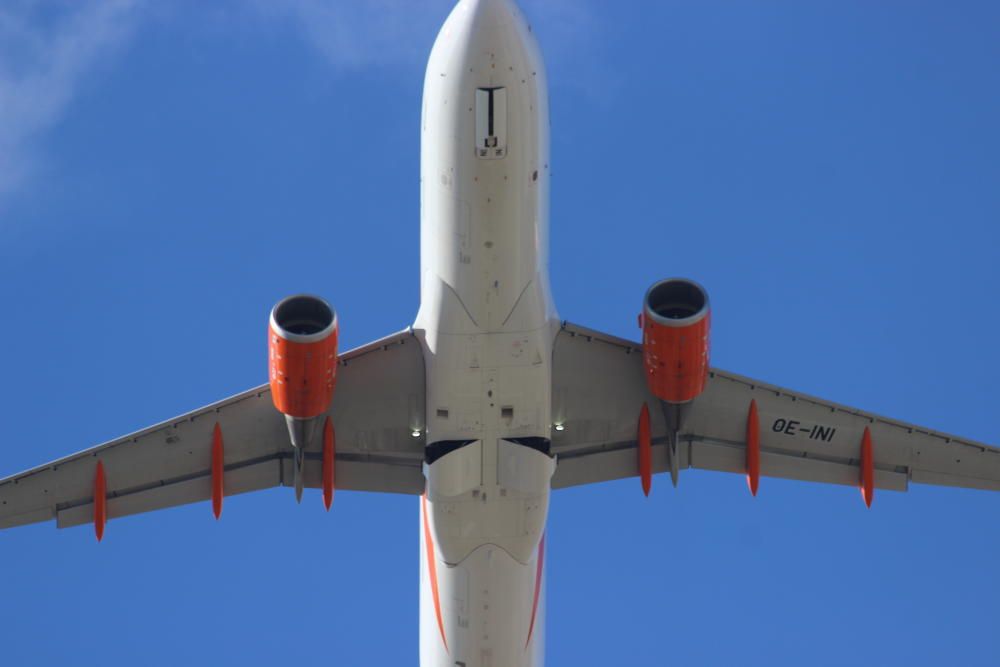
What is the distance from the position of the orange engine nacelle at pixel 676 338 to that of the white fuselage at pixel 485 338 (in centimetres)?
189

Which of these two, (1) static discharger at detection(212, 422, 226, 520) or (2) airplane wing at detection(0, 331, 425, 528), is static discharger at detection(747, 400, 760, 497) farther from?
(1) static discharger at detection(212, 422, 226, 520)

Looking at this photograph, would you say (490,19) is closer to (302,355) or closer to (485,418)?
(302,355)

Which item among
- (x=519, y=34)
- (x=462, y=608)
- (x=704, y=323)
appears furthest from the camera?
(x=462, y=608)

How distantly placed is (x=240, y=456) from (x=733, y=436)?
9.72m

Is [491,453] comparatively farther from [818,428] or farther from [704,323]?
[818,428]

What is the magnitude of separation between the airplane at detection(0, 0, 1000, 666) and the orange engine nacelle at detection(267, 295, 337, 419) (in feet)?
0.13

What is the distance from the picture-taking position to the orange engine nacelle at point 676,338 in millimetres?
33969

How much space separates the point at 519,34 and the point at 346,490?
1047cm

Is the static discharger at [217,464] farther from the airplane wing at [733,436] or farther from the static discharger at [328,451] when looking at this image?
the airplane wing at [733,436]

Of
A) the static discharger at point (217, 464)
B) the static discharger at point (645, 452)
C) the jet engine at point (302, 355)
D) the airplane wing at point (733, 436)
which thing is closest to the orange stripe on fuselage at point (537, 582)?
the airplane wing at point (733, 436)

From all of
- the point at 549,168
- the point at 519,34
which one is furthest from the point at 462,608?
the point at 519,34

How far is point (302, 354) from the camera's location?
3366cm

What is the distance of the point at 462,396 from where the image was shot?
34344mm

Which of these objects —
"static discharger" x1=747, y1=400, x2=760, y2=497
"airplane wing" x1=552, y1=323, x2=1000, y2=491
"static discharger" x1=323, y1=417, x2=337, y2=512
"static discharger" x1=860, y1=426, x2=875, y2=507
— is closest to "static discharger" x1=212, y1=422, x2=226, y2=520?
"static discharger" x1=323, y1=417, x2=337, y2=512
